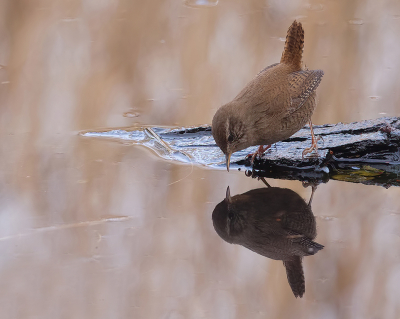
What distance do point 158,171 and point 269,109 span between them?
3.04ft

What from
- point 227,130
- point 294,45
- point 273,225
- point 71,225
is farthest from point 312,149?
point 71,225

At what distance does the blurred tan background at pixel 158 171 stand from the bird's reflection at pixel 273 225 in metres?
0.06

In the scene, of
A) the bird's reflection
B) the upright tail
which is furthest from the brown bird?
the bird's reflection

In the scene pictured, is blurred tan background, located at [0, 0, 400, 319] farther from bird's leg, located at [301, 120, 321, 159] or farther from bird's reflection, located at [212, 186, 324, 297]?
bird's leg, located at [301, 120, 321, 159]

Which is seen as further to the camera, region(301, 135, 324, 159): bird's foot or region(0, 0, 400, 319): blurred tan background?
region(301, 135, 324, 159): bird's foot

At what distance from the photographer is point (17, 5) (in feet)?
21.3

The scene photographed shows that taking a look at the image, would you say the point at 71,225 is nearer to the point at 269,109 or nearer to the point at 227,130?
the point at 227,130

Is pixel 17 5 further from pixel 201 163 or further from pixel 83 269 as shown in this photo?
pixel 83 269

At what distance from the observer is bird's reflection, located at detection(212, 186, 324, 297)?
262 centimetres

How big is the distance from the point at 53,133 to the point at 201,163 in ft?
4.54

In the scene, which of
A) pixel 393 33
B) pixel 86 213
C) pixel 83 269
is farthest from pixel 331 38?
pixel 83 269

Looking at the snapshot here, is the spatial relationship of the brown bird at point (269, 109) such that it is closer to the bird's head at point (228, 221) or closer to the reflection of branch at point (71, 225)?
the bird's head at point (228, 221)

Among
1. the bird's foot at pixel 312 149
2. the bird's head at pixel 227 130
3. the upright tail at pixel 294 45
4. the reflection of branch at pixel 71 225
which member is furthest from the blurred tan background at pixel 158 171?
the upright tail at pixel 294 45

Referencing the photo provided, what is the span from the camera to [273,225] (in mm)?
2893
